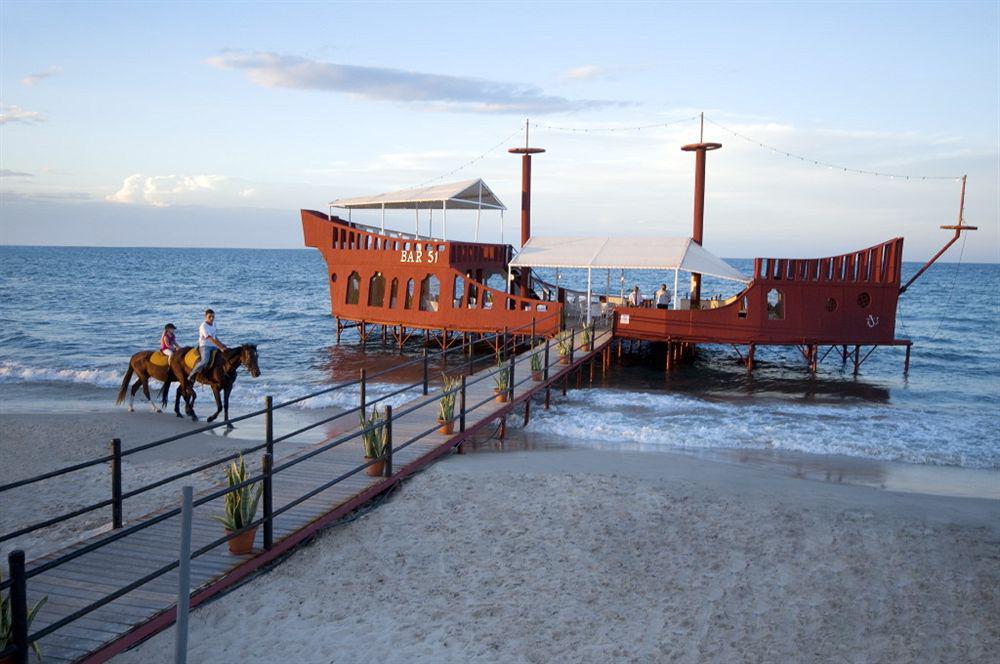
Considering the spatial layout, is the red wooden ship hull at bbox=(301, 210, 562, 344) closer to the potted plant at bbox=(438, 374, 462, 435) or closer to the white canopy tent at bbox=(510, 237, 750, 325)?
the white canopy tent at bbox=(510, 237, 750, 325)

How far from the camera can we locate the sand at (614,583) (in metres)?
6.15

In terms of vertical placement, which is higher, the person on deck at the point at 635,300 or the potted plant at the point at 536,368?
the person on deck at the point at 635,300

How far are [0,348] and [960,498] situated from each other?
34956mm

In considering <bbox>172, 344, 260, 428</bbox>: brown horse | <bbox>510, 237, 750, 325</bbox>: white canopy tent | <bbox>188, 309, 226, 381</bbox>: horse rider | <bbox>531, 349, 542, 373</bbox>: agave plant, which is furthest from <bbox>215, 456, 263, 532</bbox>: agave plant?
<bbox>510, 237, 750, 325</bbox>: white canopy tent

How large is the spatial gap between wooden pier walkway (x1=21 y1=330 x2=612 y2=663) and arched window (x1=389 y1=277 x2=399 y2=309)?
60.2 ft

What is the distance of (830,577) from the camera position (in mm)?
7754

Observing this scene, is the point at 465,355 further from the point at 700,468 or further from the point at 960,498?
the point at 960,498

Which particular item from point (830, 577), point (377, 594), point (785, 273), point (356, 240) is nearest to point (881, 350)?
point (785, 273)

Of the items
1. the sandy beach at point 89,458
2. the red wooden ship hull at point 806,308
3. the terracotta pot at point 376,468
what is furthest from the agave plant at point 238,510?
the red wooden ship hull at point 806,308

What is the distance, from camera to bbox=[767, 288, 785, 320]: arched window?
24406mm

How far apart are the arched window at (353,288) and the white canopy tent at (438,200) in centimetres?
268

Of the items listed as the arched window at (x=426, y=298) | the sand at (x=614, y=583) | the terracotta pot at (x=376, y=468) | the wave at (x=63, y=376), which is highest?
the arched window at (x=426, y=298)

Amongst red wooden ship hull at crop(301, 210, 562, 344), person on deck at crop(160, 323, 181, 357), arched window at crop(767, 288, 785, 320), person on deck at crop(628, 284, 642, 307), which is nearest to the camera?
person on deck at crop(160, 323, 181, 357)

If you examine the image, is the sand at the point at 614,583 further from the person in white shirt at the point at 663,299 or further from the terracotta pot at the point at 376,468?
the person in white shirt at the point at 663,299
